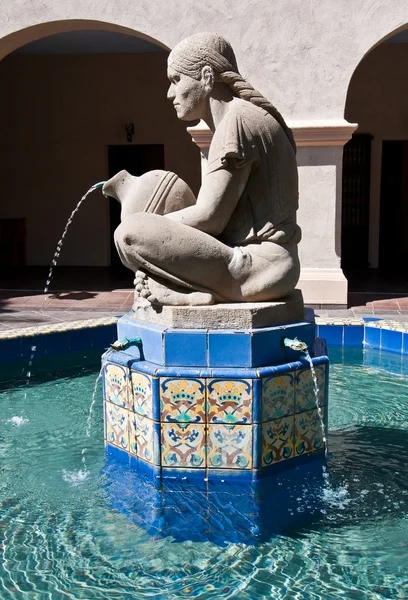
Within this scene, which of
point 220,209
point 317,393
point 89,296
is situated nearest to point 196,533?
point 317,393

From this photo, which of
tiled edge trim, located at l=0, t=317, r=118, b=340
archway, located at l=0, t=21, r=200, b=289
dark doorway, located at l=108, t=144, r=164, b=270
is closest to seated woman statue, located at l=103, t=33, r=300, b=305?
tiled edge trim, located at l=0, t=317, r=118, b=340

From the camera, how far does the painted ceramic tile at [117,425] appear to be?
349 centimetres

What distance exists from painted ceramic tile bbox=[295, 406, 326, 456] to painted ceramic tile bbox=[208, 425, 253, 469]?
283 millimetres

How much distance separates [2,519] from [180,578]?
34.8 inches

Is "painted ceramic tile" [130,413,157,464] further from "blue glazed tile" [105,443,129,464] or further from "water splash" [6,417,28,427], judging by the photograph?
"water splash" [6,417,28,427]

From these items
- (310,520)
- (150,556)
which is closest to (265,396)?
(310,520)

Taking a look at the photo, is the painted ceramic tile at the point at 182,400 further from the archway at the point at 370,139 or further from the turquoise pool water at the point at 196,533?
the archway at the point at 370,139

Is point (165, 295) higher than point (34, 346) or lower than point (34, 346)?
higher

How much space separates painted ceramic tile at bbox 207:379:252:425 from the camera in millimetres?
3163

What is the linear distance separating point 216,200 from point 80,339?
11.4 feet

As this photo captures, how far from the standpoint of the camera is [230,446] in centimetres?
323

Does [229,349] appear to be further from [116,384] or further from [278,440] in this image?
[116,384]

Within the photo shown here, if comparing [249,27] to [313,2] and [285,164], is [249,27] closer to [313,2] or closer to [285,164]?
[313,2]

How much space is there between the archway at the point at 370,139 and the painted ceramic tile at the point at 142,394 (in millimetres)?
8025
